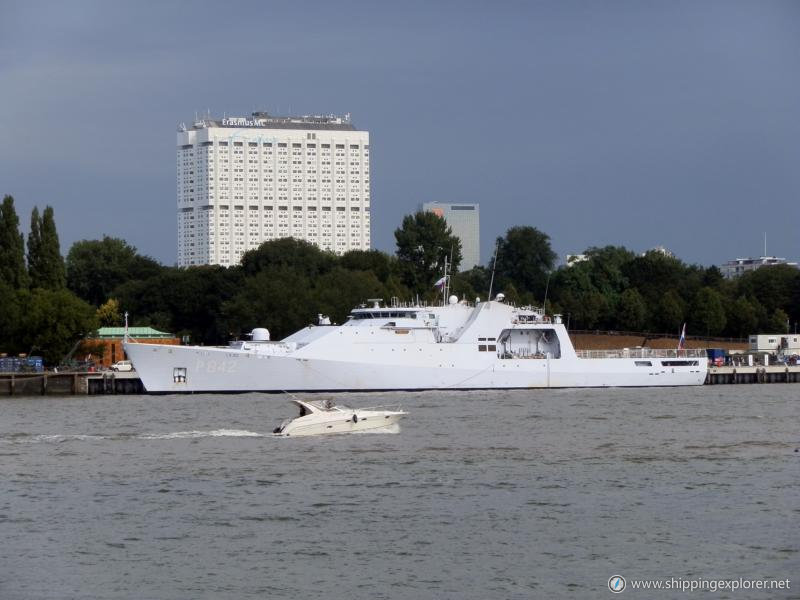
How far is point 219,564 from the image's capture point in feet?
77.5

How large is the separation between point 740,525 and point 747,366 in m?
66.2

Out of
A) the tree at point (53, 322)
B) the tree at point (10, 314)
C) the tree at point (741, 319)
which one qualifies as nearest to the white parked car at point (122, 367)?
the tree at point (53, 322)

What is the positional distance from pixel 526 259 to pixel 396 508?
346 feet

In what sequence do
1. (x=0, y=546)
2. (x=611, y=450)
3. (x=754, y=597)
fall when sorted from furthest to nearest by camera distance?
1. (x=611, y=450)
2. (x=0, y=546)
3. (x=754, y=597)

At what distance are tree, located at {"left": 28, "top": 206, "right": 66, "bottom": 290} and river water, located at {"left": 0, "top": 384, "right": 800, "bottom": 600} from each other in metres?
36.3

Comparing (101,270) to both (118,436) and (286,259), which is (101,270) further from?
(118,436)

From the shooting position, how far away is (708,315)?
11169cm

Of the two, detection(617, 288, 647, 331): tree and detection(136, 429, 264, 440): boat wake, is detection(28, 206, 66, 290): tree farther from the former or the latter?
detection(617, 288, 647, 331): tree

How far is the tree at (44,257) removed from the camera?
8319cm

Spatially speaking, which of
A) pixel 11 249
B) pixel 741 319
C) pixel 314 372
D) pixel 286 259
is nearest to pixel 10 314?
pixel 11 249

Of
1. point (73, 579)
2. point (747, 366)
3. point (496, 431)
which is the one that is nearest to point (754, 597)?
point (73, 579)

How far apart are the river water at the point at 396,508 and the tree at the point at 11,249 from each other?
35.2m

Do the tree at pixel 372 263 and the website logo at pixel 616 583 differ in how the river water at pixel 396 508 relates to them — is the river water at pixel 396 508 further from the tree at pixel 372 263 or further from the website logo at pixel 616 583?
the tree at pixel 372 263

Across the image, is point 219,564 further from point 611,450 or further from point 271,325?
point 271,325
